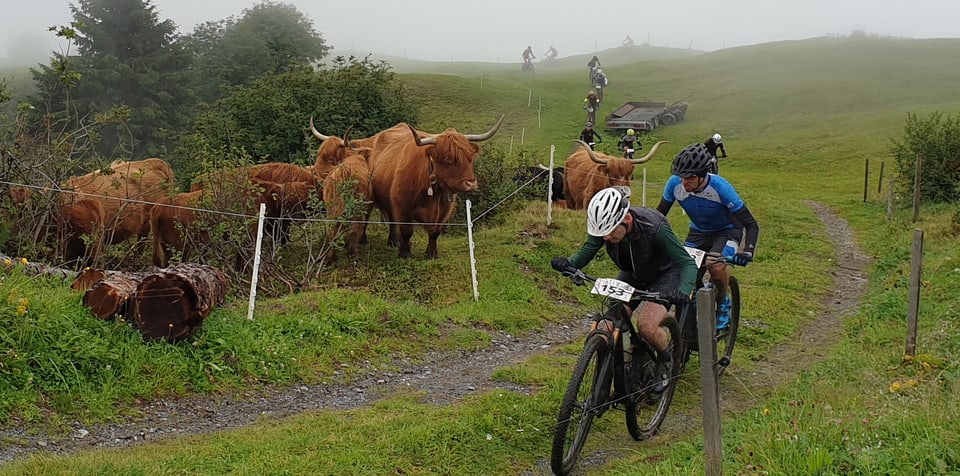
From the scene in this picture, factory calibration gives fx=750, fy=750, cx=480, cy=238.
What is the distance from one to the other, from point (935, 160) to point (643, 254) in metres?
17.1

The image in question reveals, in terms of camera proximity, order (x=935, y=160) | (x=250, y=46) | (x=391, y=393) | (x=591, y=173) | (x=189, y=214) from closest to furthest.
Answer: (x=391, y=393) < (x=189, y=214) < (x=591, y=173) < (x=935, y=160) < (x=250, y=46)

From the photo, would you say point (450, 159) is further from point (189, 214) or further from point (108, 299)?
point (108, 299)

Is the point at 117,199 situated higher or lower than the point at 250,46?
lower

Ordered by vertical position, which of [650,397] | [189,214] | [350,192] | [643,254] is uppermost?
[643,254]

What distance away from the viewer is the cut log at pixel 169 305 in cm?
619

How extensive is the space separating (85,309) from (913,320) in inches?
269

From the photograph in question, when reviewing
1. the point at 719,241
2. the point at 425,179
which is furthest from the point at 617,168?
the point at 719,241

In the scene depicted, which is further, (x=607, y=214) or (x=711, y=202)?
(x=711, y=202)

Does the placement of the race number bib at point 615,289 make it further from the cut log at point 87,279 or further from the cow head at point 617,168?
the cow head at point 617,168

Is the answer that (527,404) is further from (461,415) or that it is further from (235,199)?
(235,199)

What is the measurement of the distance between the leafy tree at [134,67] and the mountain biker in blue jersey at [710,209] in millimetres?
30295

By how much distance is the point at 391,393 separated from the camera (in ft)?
21.6

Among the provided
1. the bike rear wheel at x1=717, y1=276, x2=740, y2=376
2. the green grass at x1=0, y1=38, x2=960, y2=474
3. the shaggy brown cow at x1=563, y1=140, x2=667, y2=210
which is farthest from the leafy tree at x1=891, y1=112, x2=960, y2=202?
the bike rear wheel at x1=717, y1=276, x2=740, y2=376

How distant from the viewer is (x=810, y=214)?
18.4 metres
